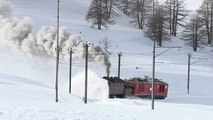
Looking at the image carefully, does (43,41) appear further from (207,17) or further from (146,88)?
(207,17)

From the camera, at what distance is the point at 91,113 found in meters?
23.7

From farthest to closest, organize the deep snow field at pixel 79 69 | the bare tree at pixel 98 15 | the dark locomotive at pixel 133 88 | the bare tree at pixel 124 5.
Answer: the bare tree at pixel 124 5, the bare tree at pixel 98 15, the dark locomotive at pixel 133 88, the deep snow field at pixel 79 69

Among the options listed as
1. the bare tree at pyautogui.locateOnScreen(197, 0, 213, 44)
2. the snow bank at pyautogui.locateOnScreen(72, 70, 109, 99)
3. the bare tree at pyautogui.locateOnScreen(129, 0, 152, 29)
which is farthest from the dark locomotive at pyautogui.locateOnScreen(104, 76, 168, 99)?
the bare tree at pyautogui.locateOnScreen(129, 0, 152, 29)

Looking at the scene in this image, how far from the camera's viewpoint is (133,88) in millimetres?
58594

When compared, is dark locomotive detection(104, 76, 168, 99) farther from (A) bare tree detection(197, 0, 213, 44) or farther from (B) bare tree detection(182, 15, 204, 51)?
(A) bare tree detection(197, 0, 213, 44)

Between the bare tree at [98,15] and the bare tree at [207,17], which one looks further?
the bare tree at [207,17]

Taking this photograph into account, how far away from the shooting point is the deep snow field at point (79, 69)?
93.3 feet

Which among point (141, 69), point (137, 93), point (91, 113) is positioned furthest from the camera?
point (141, 69)

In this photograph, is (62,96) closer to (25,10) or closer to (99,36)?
(99,36)

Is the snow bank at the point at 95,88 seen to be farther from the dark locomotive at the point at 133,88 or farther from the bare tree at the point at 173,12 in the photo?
the bare tree at the point at 173,12

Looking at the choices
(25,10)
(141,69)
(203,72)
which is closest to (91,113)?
(141,69)

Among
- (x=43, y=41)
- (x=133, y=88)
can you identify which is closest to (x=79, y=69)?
(x=43, y=41)

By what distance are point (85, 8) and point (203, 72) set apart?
4786cm

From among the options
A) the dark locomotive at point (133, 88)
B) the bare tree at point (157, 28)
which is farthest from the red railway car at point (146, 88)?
the bare tree at point (157, 28)
